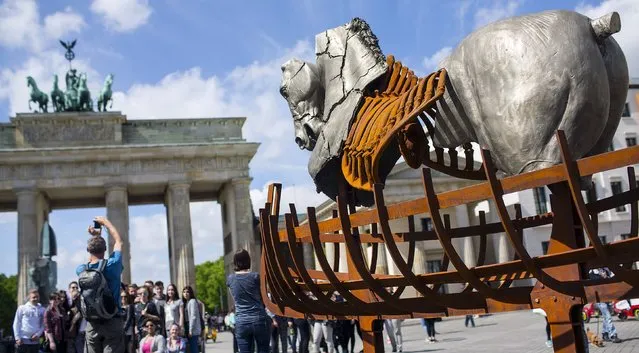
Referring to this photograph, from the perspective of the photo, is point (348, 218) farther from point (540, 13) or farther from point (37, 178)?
point (37, 178)

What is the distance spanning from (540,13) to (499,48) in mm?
257

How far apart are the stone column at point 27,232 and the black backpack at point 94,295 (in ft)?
120

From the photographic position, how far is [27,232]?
41062 millimetres

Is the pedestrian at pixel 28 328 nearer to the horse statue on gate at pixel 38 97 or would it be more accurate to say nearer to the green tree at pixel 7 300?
the horse statue on gate at pixel 38 97

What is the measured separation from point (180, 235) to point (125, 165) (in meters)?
6.01

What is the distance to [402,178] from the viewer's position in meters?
40.6

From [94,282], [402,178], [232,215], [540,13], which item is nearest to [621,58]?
[540,13]

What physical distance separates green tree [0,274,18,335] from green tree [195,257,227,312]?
75.8 feet

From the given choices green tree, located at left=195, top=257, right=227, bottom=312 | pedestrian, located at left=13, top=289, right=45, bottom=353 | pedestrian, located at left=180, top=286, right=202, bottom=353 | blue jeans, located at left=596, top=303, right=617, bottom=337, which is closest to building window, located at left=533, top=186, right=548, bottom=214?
blue jeans, located at left=596, top=303, right=617, bottom=337

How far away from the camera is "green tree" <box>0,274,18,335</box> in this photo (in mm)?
70512

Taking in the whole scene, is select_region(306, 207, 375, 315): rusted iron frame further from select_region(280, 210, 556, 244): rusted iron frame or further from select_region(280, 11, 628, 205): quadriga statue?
select_region(280, 11, 628, 205): quadriga statue

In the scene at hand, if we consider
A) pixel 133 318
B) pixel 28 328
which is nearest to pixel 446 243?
pixel 133 318

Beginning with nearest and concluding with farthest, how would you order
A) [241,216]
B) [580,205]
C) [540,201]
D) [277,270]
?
[580,205], [277,270], [540,201], [241,216]

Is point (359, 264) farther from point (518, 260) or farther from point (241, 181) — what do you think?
point (241, 181)
